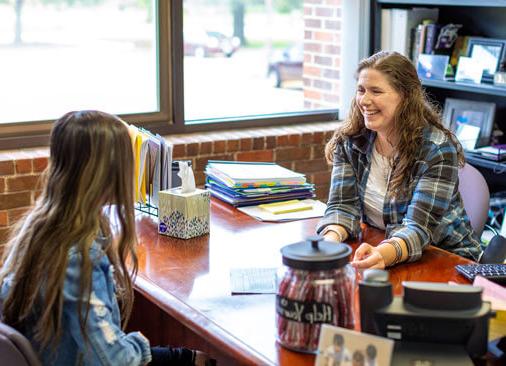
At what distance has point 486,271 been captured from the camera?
205cm

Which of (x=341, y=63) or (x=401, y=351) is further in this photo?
(x=341, y=63)

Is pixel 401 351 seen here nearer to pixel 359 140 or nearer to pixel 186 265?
pixel 186 265

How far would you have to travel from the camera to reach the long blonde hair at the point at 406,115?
8.12 feet

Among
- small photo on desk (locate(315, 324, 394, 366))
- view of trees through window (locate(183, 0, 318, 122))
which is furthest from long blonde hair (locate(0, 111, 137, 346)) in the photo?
view of trees through window (locate(183, 0, 318, 122))

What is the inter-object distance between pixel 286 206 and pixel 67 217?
1.15 metres

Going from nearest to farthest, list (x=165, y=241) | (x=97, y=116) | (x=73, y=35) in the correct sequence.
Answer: (x=97, y=116) < (x=165, y=241) < (x=73, y=35)

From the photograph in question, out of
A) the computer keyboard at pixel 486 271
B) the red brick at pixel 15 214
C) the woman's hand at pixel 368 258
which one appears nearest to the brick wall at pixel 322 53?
the red brick at pixel 15 214

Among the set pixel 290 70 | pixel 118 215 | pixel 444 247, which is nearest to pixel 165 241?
pixel 118 215

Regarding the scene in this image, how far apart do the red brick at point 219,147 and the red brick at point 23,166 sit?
2.75ft

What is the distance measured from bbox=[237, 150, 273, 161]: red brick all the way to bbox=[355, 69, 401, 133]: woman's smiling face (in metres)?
1.26

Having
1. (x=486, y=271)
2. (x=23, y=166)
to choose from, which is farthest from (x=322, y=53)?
(x=486, y=271)

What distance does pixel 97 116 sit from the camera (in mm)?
1744

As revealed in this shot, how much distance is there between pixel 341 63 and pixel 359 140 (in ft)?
5.08

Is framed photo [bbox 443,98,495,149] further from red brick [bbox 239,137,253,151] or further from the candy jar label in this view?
the candy jar label
